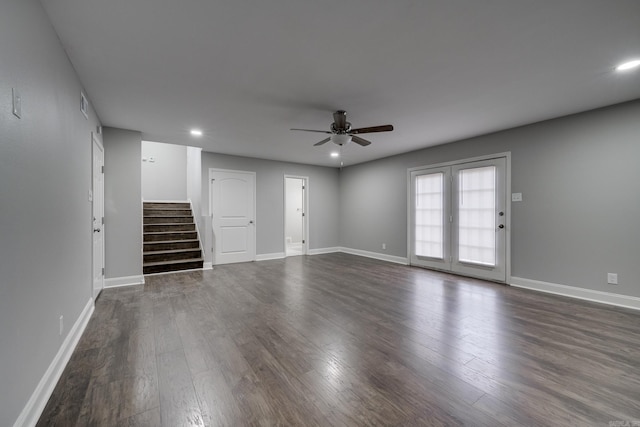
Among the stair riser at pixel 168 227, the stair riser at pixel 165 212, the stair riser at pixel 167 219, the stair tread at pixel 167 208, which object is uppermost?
the stair tread at pixel 167 208

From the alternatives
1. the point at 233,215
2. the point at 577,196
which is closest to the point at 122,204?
the point at 233,215

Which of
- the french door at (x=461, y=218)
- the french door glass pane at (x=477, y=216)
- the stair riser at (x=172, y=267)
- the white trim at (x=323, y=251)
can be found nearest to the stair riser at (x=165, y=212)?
the stair riser at (x=172, y=267)

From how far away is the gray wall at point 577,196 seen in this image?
130 inches

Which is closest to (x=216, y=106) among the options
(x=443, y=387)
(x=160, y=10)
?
(x=160, y=10)

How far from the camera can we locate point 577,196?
12.1ft

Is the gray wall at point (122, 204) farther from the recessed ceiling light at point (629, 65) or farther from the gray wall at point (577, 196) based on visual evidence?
the recessed ceiling light at point (629, 65)

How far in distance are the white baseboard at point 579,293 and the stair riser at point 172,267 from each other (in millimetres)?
5911

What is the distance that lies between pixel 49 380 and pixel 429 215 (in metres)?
5.72

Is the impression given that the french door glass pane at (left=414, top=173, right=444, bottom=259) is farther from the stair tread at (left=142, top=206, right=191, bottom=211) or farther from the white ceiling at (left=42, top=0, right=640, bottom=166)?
the stair tread at (left=142, top=206, right=191, bottom=211)

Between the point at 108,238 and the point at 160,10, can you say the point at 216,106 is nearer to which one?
the point at 160,10

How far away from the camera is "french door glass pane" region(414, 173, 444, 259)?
5.36 meters

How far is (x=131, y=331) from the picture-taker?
2670 mm

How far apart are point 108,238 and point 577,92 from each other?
6.74 meters

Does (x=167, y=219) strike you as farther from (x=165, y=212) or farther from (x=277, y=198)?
(x=277, y=198)
